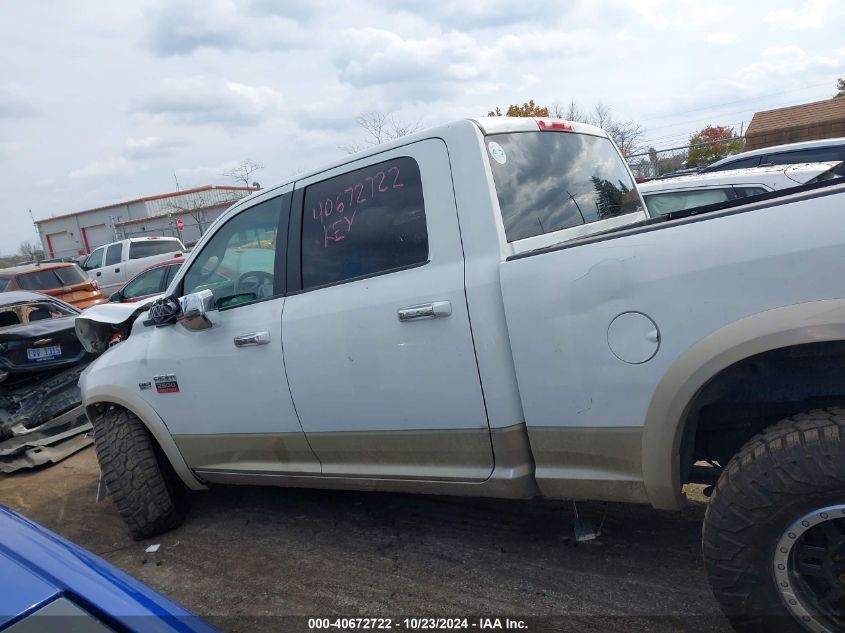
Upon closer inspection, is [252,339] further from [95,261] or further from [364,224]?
[95,261]

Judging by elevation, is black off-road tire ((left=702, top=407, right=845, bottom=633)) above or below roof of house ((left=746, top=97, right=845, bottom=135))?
below

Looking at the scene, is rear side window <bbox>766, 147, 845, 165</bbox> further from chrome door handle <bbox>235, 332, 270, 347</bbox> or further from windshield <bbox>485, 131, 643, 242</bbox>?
chrome door handle <bbox>235, 332, 270, 347</bbox>

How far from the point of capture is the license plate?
20.8ft

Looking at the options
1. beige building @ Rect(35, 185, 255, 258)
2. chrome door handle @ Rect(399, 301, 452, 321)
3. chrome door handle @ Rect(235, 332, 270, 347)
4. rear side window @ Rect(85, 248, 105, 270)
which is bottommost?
chrome door handle @ Rect(235, 332, 270, 347)

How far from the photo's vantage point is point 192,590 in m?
3.37

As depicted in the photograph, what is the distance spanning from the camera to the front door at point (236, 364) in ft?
11.1

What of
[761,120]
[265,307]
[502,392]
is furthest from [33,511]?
[761,120]

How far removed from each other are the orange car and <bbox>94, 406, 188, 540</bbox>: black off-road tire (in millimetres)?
9946

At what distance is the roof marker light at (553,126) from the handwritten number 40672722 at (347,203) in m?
0.81

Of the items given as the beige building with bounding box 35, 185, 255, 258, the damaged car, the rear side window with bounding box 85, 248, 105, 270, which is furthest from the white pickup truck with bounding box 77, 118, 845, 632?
the beige building with bounding box 35, 185, 255, 258

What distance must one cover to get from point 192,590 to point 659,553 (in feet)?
7.96

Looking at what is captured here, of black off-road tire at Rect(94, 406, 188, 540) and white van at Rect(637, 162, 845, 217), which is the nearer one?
black off-road tire at Rect(94, 406, 188, 540)

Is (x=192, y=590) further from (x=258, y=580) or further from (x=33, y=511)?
(x=33, y=511)

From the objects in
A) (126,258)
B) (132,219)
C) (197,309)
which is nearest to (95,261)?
(126,258)
